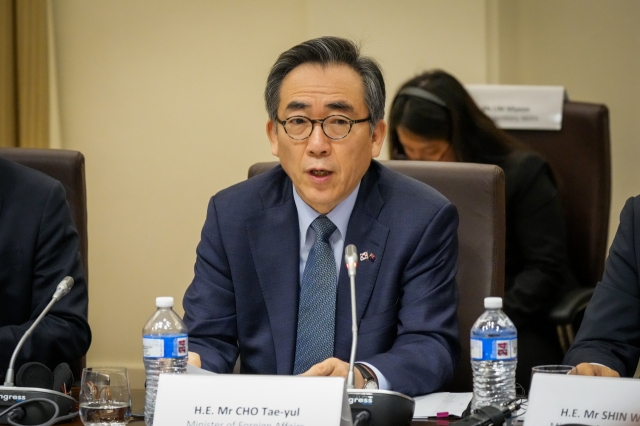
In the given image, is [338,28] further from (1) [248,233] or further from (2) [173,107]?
(1) [248,233]

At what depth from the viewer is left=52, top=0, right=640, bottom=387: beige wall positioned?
182 inches

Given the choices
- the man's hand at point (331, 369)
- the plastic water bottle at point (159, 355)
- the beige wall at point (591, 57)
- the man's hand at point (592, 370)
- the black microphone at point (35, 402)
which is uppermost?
the beige wall at point (591, 57)

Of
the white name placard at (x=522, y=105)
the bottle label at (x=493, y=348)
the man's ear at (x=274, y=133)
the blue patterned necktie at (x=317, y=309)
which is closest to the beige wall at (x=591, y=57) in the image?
the white name placard at (x=522, y=105)

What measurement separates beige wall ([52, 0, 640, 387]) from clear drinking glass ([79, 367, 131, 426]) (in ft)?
10.0

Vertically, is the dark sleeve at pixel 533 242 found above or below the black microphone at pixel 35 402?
above

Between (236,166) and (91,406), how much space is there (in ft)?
10.2

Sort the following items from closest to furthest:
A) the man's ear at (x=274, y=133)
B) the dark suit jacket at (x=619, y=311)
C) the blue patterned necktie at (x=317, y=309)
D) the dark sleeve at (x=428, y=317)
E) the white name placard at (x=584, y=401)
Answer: the white name placard at (x=584, y=401) → the dark sleeve at (x=428, y=317) → the dark suit jacket at (x=619, y=311) → the blue patterned necktie at (x=317, y=309) → the man's ear at (x=274, y=133)

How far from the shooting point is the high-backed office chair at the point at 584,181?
130 inches

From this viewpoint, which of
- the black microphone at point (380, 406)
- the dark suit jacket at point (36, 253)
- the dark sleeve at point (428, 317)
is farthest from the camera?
the dark suit jacket at point (36, 253)

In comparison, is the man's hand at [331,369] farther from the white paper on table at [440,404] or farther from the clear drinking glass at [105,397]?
the clear drinking glass at [105,397]

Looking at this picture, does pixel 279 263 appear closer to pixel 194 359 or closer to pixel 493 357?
pixel 194 359

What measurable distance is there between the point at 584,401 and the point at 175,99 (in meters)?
3.58

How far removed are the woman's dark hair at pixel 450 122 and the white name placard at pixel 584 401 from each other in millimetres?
2070

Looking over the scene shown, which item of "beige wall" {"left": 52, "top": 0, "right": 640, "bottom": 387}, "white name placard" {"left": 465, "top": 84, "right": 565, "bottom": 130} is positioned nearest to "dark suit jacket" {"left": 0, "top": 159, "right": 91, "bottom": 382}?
"white name placard" {"left": 465, "top": 84, "right": 565, "bottom": 130}
